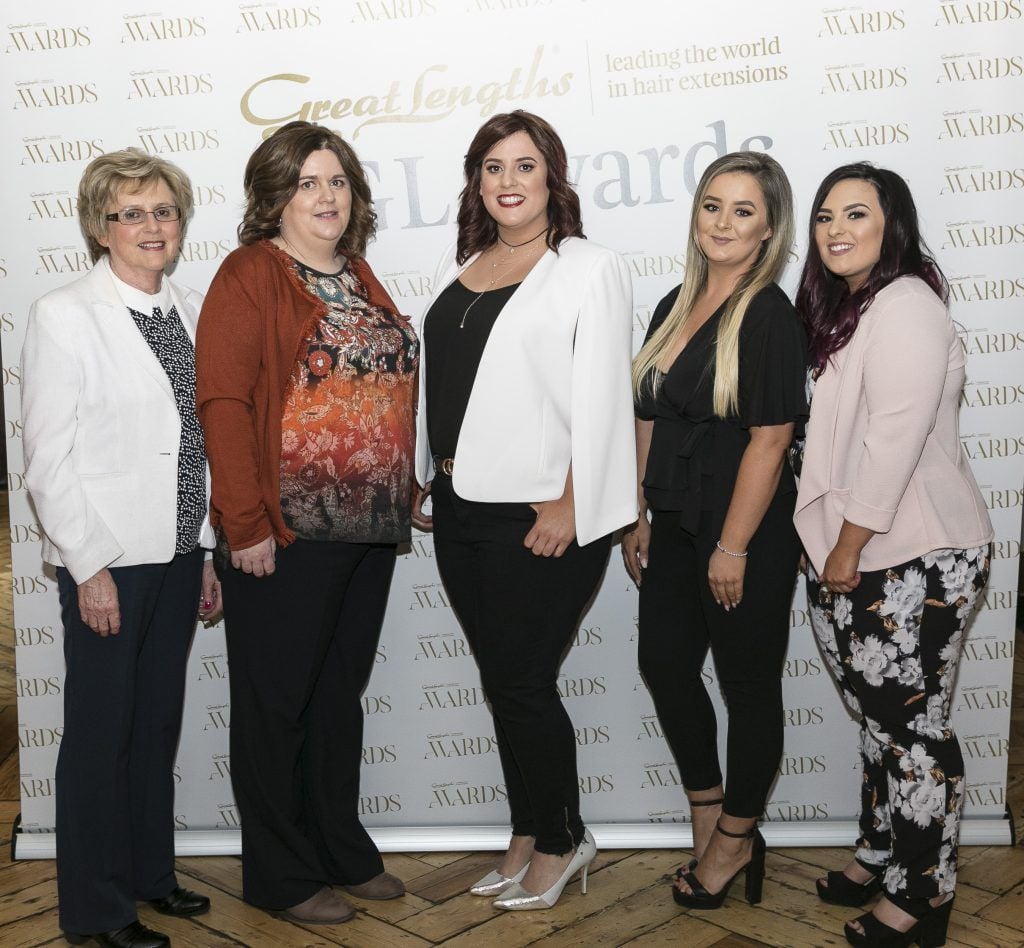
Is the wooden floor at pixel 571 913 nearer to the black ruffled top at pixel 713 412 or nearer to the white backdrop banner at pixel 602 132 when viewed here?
the white backdrop banner at pixel 602 132

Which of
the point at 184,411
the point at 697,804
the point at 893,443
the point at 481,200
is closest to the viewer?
the point at 893,443

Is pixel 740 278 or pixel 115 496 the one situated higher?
pixel 740 278

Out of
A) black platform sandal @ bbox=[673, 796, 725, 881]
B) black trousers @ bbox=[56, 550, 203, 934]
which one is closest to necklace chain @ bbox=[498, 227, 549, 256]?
black trousers @ bbox=[56, 550, 203, 934]

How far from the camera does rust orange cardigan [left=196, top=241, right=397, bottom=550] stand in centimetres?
229

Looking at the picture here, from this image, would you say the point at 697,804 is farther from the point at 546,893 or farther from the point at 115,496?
the point at 115,496

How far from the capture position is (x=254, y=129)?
2.79m

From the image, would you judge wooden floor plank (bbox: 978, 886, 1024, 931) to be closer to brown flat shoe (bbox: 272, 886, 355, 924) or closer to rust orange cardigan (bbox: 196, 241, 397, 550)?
brown flat shoe (bbox: 272, 886, 355, 924)

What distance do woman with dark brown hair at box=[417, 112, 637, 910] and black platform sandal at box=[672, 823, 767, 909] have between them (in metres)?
0.32

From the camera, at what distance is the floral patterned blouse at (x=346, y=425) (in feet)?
7.69

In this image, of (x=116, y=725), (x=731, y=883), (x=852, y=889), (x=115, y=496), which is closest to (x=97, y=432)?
(x=115, y=496)

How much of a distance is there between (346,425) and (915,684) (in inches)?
50.7

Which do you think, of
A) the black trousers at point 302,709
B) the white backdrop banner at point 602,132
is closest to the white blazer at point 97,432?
the black trousers at point 302,709

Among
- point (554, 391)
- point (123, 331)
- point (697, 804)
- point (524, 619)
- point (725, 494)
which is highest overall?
point (123, 331)

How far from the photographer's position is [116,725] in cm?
238
